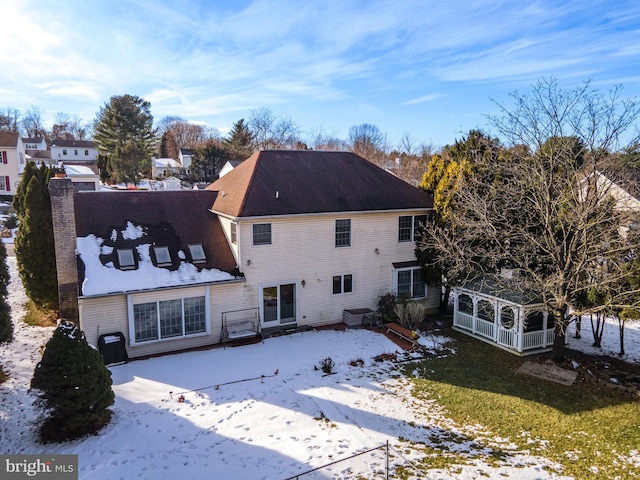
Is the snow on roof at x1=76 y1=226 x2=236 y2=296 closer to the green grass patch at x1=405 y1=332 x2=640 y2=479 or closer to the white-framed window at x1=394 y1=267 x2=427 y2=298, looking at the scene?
the white-framed window at x1=394 y1=267 x2=427 y2=298

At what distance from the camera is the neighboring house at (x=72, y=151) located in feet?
241

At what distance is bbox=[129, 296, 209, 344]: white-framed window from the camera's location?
14.3 m

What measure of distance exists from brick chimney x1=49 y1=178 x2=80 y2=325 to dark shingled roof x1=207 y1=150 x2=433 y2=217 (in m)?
5.31

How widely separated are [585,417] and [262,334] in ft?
34.6

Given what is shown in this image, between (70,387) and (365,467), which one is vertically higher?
(70,387)

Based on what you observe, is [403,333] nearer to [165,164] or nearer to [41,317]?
[41,317]

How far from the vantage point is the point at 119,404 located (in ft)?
36.4

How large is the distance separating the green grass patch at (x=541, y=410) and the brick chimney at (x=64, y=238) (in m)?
11.8

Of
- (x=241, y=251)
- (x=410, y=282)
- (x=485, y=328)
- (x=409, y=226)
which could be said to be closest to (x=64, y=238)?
(x=241, y=251)

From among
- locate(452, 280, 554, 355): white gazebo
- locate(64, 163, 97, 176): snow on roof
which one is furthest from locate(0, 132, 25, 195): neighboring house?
locate(452, 280, 554, 355): white gazebo

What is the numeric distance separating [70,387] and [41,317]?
33.8 feet

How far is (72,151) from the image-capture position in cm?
7506

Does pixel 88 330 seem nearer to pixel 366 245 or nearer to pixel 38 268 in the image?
pixel 38 268

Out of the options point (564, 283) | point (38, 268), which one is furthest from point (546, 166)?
point (38, 268)
